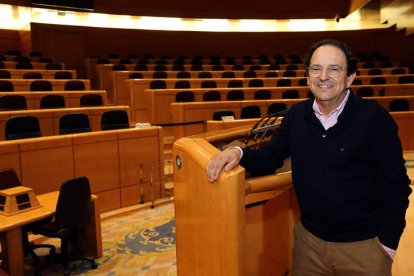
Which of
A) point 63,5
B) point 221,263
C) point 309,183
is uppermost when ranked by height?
point 63,5

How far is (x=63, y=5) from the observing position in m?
10.5

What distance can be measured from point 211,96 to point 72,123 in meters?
2.80

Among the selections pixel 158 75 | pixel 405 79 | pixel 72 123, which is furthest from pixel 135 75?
pixel 405 79

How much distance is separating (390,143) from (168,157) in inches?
181

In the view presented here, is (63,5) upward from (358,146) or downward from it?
upward

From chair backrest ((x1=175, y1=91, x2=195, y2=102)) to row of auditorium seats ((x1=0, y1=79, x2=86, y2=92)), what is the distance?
169cm

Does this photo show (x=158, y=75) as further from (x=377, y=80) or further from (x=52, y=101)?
(x=377, y=80)

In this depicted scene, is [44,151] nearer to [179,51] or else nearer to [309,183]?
[309,183]

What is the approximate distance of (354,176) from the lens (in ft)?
4.03

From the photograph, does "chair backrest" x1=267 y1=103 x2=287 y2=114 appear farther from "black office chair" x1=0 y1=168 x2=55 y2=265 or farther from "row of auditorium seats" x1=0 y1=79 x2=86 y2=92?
"black office chair" x1=0 y1=168 x2=55 y2=265

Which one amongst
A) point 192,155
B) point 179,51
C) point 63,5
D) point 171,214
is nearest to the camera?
→ point 192,155

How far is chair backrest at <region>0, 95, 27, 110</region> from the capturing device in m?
5.36

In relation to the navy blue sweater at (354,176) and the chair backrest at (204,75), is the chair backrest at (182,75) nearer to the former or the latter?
the chair backrest at (204,75)

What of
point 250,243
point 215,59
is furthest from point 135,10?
point 250,243
